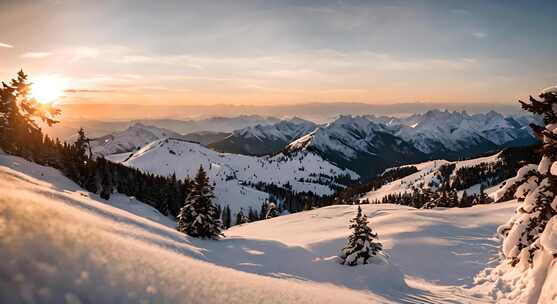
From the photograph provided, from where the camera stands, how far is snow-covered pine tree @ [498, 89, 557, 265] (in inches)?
495

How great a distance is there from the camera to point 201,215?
115ft

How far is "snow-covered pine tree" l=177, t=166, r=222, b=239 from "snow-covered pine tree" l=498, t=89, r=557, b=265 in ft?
92.0

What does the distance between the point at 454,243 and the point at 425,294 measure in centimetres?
2069

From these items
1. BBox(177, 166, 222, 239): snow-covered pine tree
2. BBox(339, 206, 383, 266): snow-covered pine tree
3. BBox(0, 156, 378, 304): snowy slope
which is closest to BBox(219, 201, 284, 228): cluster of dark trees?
BBox(177, 166, 222, 239): snow-covered pine tree

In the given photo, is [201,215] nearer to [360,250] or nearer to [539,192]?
[360,250]

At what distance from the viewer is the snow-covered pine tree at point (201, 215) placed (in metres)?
35.2

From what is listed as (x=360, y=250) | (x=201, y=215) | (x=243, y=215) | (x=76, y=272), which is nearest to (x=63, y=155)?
(x=201, y=215)

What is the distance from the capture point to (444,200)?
9550 cm

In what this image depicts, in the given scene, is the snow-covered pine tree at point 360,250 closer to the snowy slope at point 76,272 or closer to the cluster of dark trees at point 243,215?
the snowy slope at point 76,272

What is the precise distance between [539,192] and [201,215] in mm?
29738

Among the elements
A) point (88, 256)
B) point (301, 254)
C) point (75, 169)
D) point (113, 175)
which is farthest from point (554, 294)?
point (113, 175)

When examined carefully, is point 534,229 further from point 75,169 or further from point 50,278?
point 75,169

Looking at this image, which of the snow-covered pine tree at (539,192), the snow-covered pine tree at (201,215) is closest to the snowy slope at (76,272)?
the snow-covered pine tree at (539,192)

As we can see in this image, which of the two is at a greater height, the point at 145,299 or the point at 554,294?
the point at 145,299
